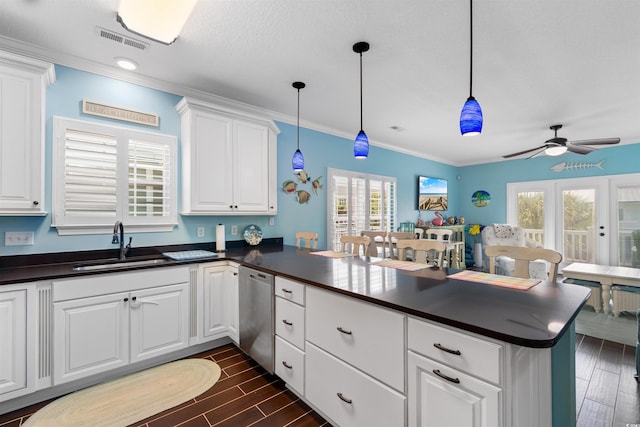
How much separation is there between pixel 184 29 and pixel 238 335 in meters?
2.41

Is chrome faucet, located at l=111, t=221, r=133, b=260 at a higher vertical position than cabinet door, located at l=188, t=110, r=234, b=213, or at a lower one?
lower

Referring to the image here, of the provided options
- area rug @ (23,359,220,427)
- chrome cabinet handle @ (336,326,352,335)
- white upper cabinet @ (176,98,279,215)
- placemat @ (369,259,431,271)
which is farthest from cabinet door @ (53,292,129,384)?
placemat @ (369,259,431,271)

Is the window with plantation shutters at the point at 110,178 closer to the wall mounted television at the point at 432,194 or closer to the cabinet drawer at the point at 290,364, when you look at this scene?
the cabinet drawer at the point at 290,364

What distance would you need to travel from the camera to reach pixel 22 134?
2064 millimetres

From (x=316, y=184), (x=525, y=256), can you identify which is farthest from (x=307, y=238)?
(x=525, y=256)

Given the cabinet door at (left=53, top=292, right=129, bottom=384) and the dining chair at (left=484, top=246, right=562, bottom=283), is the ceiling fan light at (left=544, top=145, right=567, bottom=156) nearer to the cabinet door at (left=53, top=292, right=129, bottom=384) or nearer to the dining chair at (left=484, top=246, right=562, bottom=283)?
the dining chair at (left=484, top=246, right=562, bottom=283)

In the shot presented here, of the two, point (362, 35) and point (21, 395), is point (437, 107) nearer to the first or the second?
point (362, 35)

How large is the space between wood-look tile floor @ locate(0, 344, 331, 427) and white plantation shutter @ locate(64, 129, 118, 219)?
142 cm

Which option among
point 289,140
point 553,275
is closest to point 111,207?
point 289,140

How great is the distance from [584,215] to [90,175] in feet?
24.9

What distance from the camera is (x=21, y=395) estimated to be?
1.87m

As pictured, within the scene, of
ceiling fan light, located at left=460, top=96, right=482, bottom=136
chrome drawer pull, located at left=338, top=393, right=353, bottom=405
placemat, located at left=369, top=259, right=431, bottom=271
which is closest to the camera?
chrome drawer pull, located at left=338, top=393, right=353, bottom=405

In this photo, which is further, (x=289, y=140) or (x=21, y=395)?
(x=289, y=140)

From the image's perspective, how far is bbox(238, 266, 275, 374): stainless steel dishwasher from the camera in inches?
84.7
